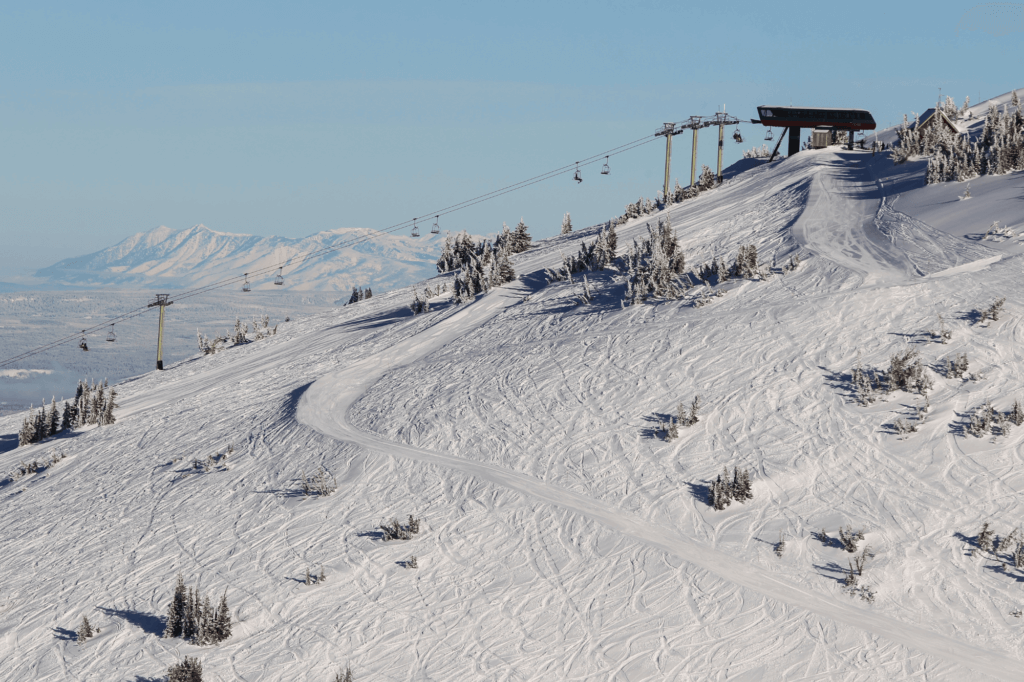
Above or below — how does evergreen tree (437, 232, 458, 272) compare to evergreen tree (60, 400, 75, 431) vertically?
above

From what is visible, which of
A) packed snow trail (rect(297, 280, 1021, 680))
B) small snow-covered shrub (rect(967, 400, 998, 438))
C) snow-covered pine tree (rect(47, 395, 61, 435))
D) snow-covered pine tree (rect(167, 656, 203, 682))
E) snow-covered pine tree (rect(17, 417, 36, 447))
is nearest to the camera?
packed snow trail (rect(297, 280, 1021, 680))

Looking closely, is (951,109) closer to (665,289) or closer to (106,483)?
(665,289)

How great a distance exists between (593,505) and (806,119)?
34.0 m

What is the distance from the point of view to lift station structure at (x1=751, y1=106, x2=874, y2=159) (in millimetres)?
41125

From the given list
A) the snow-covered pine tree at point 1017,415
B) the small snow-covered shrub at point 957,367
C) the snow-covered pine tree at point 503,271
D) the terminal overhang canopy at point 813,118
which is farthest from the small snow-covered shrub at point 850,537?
the terminal overhang canopy at point 813,118

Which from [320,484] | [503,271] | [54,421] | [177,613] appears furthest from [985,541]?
[54,421]

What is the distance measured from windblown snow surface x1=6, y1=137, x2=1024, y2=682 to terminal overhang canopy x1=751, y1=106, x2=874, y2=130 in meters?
19.0

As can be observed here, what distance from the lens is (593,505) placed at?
1387 cm

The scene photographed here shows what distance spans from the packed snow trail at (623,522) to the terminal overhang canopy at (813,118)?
25731 millimetres

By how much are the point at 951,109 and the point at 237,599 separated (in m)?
36.3

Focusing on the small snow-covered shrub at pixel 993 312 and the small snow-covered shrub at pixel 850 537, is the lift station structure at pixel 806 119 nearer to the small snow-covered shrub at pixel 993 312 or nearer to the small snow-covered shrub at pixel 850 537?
the small snow-covered shrub at pixel 993 312

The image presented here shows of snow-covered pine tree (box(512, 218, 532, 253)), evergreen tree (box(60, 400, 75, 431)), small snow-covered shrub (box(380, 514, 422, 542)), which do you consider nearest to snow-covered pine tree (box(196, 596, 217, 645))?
small snow-covered shrub (box(380, 514, 422, 542))

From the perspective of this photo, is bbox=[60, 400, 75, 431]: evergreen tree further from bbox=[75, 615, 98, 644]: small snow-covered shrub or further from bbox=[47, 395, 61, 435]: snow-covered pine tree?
bbox=[75, 615, 98, 644]: small snow-covered shrub

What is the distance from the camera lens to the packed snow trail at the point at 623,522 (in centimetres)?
1029
